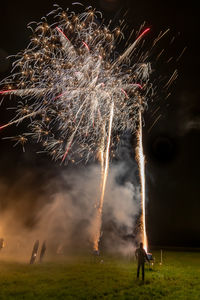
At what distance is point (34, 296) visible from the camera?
279 inches

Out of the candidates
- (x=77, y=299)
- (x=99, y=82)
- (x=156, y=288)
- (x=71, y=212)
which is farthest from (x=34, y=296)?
(x=71, y=212)

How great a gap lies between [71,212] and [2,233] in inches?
346

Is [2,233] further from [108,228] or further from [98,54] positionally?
[98,54]

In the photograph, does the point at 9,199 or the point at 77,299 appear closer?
the point at 77,299

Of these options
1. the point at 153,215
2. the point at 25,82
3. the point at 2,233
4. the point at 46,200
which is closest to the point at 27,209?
the point at 46,200

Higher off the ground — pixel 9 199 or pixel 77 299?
pixel 9 199

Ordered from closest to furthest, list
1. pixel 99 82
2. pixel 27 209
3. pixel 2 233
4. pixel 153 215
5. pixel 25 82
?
pixel 25 82
pixel 99 82
pixel 2 233
pixel 27 209
pixel 153 215

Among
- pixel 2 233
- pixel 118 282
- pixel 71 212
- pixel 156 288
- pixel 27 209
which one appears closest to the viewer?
pixel 156 288

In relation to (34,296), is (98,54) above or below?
above

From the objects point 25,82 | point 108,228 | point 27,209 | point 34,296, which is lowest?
point 34,296

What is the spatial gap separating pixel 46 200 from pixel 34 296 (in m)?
25.5

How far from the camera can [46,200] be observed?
31875mm

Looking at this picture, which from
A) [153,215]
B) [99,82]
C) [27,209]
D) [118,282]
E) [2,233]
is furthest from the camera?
[153,215]

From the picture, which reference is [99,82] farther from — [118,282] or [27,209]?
[27,209]
